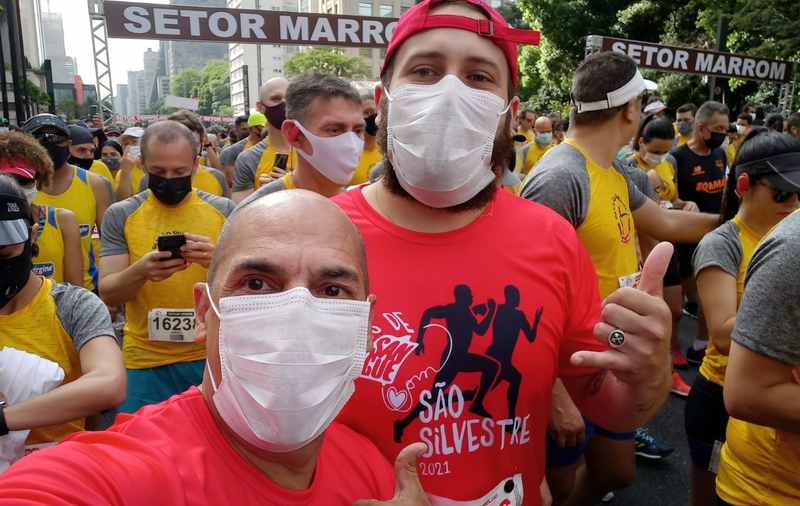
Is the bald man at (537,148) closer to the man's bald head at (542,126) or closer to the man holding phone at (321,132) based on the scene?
the man's bald head at (542,126)

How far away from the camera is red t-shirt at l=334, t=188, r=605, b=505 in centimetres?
147

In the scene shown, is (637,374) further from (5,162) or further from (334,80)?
(5,162)

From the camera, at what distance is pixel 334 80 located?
327cm

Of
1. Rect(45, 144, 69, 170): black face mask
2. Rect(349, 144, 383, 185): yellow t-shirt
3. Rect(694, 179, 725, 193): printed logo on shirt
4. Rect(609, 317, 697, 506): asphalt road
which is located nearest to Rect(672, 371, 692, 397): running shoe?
Rect(609, 317, 697, 506): asphalt road

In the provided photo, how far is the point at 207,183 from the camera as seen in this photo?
17.6 feet

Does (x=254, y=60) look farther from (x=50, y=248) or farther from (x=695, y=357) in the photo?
(x=50, y=248)

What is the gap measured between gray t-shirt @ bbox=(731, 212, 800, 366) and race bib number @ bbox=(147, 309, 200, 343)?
2.50m

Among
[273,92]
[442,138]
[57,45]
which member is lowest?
[57,45]

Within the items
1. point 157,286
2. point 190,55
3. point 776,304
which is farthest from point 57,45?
point 776,304

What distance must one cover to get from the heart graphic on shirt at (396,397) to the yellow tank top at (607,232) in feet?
5.97

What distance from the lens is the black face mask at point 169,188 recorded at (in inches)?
130

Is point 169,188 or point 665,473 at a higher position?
point 169,188

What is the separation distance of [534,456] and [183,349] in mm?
2148

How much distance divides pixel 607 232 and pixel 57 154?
414 cm
